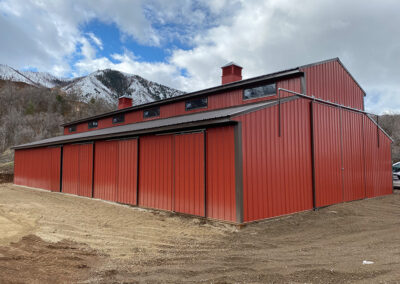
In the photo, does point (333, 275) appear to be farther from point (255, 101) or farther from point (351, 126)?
point (351, 126)

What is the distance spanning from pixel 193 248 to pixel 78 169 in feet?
36.8

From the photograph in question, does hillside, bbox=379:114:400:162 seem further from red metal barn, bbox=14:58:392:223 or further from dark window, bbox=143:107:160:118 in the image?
dark window, bbox=143:107:160:118

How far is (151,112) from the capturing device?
677 inches

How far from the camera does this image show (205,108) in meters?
14.0

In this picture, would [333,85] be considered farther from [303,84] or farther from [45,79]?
[45,79]

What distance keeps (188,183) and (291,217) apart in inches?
131

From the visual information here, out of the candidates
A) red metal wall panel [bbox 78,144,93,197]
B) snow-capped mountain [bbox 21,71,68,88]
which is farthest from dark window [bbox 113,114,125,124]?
snow-capped mountain [bbox 21,71,68,88]

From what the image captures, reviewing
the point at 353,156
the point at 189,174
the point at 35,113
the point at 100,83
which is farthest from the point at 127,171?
the point at 100,83

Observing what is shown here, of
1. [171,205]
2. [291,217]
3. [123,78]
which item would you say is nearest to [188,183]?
[171,205]

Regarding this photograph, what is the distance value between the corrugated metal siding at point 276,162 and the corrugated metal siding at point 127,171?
17.0ft

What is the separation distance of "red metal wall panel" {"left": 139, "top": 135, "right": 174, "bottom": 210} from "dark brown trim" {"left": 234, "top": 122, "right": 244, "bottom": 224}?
277 cm

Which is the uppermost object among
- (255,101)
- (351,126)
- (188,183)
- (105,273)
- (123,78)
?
(123,78)

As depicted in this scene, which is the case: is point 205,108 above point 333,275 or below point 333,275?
above

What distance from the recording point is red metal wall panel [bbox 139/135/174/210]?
9969 mm
